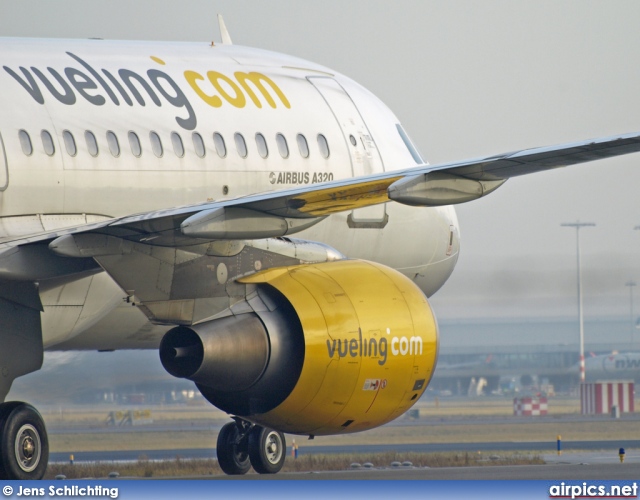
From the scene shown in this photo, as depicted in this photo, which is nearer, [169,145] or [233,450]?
[169,145]

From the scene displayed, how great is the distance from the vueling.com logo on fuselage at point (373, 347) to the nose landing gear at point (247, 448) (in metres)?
→ 4.67

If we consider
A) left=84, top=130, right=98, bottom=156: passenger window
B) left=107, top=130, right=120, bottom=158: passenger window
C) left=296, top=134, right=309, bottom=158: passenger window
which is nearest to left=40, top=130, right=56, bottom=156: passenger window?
left=84, top=130, right=98, bottom=156: passenger window

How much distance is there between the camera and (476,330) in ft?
315

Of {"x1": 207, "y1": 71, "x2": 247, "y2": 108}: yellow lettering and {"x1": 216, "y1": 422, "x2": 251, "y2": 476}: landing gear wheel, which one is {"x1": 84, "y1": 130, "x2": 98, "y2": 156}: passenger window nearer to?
{"x1": 207, "y1": 71, "x2": 247, "y2": 108}: yellow lettering

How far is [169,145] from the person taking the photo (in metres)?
17.5

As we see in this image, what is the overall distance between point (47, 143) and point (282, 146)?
3.87 m

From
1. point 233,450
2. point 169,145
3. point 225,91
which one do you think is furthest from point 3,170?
point 233,450

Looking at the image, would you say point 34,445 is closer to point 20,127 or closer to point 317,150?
point 20,127

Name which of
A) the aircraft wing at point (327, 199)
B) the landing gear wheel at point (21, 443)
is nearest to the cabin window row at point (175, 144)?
the aircraft wing at point (327, 199)

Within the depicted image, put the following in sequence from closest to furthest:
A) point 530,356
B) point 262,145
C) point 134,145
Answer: point 134,145
point 262,145
point 530,356

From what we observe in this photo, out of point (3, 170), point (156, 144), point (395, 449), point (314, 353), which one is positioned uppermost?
point (156, 144)

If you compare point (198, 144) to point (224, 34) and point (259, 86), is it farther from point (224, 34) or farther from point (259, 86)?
point (224, 34)

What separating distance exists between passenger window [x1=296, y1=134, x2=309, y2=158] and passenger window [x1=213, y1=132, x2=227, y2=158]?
1.40 m

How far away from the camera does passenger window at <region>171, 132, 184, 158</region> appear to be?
690 inches
